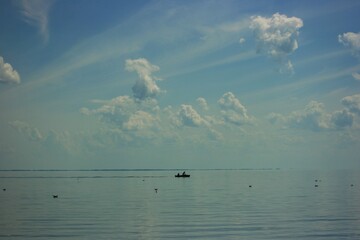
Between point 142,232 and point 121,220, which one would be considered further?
point 121,220

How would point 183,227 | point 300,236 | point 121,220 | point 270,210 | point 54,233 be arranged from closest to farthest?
point 300,236
point 54,233
point 183,227
point 121,220
point 270,210

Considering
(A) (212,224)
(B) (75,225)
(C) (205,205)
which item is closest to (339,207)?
(C) (205,205)

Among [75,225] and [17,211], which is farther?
[17,211]

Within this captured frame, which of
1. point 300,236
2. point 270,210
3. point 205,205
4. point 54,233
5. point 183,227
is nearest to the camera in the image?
point 300,236

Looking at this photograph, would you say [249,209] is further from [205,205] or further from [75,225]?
[75,225]

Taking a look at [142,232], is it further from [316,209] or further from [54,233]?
[316,209]

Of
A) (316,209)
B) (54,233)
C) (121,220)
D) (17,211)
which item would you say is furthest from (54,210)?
(316,209)

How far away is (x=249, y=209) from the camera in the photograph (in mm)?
82250

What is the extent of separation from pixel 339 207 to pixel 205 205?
24232mm

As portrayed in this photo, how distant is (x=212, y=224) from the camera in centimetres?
6300

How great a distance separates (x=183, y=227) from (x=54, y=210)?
3189 centimetres

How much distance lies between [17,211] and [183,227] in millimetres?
35692

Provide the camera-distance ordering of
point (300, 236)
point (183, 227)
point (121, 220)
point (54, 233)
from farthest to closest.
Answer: point (121, 220) < point (183, 227) < point (54, 233) < point (300, 236)

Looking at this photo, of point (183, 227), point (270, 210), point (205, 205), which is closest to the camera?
point (183, 227)
